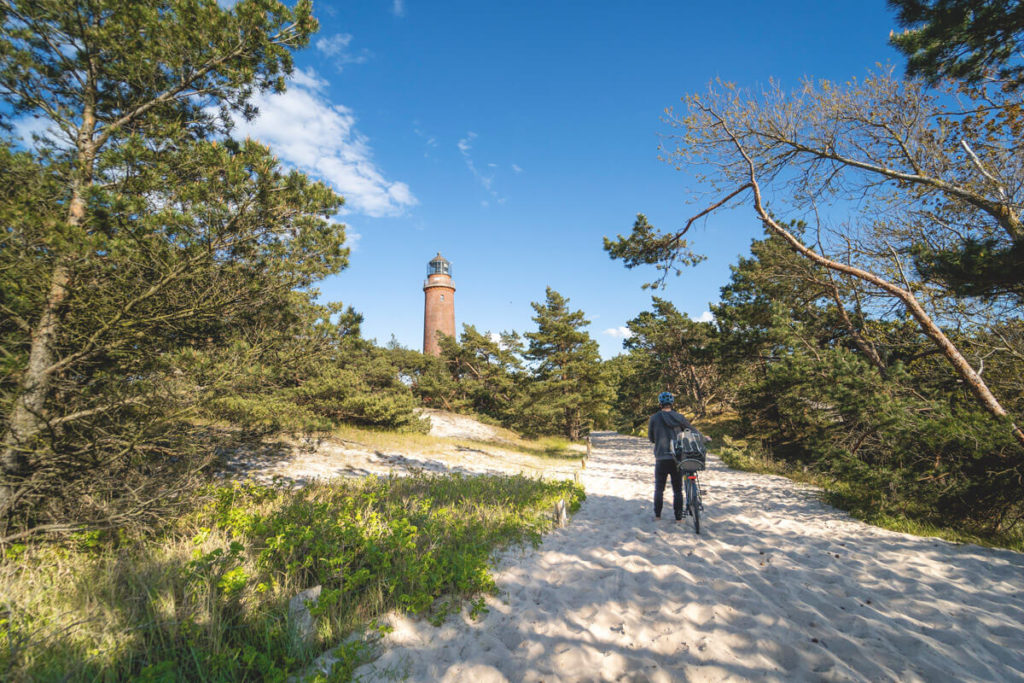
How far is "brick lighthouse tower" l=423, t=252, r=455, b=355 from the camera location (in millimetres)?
37809

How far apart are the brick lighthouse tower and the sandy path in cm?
3346

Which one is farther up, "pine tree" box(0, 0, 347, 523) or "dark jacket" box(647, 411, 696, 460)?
"pine tree" box(0, 0, 347, 523)

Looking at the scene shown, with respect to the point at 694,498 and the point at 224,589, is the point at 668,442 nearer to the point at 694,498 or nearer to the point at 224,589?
the point at 694,498

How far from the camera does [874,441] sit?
731cm

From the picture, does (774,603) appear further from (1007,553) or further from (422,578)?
(1007,553)

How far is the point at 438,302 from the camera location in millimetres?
38656

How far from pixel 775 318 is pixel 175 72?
1485 cm

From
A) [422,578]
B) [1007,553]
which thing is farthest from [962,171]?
[422,578]

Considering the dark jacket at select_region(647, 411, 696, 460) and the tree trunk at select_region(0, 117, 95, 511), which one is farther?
the dark jacket at select_region(647, 411, 696, 460)

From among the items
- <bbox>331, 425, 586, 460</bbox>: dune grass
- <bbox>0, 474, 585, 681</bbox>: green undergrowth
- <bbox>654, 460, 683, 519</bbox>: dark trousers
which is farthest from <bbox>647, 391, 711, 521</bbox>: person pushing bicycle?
<bbox>331, 425, 586, 460</bbox>: dune grass

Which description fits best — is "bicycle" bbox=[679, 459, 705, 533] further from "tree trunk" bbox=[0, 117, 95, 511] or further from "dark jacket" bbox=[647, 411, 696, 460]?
"tree trunk" bbox=[0, 117, 95, 511]

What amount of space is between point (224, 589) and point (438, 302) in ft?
120

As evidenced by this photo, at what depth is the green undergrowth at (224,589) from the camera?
7.66ft

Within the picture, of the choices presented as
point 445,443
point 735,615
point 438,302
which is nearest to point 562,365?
point 445,443
